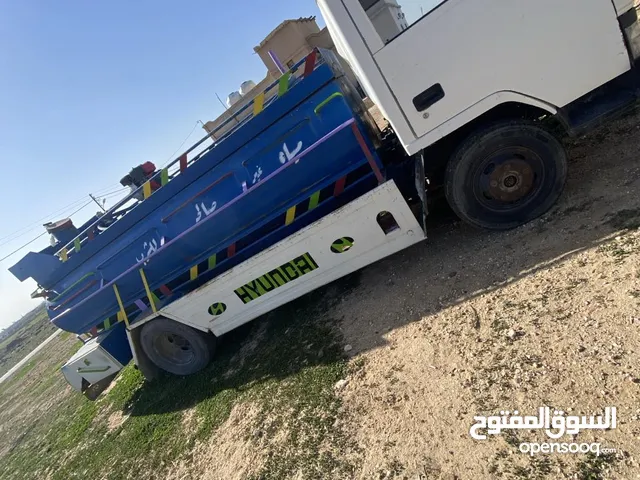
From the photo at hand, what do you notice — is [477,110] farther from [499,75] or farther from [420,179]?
[420,179]

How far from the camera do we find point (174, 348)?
5.63 meters

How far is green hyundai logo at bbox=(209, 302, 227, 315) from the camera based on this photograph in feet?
15.9

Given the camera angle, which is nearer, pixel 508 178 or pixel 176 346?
pixel 508 178

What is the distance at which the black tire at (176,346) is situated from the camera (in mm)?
5168

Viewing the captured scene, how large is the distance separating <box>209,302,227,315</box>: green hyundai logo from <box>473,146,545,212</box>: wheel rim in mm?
3192

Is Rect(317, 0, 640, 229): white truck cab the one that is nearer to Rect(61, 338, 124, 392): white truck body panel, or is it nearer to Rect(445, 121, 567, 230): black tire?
Rect(445, 121, 567, 230): black tire

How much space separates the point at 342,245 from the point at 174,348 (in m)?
3.13

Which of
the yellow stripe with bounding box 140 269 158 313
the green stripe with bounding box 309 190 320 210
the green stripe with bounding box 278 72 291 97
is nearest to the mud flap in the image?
the green stripe with bounding box 309 190 320 210

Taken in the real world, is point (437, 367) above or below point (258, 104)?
below

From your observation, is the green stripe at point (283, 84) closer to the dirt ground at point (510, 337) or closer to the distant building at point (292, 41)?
the dirt ground at point (510, 337)

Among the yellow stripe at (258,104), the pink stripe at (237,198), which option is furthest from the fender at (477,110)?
the yellow stripe at (258,104)

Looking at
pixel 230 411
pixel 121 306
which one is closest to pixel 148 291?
pixel 121 306

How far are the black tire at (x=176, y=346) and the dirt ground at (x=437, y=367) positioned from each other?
0.19 meters

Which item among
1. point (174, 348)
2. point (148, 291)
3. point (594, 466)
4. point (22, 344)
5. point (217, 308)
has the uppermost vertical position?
point (148, 291)
